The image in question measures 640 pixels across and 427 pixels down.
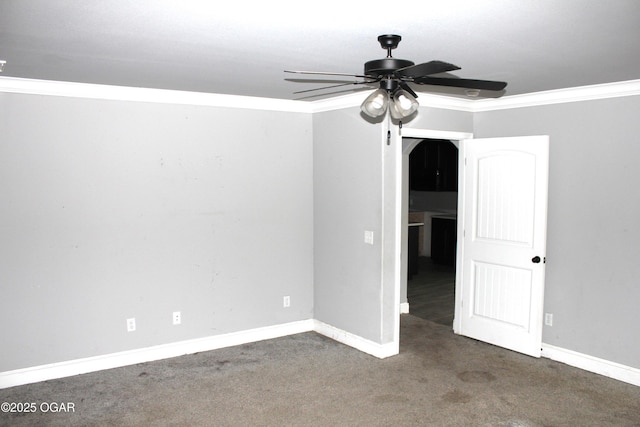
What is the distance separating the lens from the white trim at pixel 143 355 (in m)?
3.85

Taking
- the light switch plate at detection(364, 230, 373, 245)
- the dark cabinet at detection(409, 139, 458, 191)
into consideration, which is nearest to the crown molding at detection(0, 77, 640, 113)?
the light switch plate at detection(364, 230, 373, 245)

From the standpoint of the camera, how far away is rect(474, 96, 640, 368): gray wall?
3902mm

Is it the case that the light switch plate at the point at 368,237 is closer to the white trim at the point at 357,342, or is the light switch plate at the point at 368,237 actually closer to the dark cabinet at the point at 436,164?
the white trim at the point at 357,342

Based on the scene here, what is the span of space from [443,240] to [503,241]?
4.11 metres

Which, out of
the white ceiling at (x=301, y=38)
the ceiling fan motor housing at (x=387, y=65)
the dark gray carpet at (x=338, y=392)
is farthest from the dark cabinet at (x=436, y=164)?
the ceiling fan motor housing at (x=387, y=65)

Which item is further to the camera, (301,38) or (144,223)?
(144,223)

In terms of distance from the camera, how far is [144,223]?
425 cm

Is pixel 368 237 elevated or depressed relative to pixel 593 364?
elevated

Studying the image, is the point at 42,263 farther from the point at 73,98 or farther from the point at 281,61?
the point at 281,61

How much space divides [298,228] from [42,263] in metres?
2.33

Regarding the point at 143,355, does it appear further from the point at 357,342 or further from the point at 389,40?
the point at 389,40

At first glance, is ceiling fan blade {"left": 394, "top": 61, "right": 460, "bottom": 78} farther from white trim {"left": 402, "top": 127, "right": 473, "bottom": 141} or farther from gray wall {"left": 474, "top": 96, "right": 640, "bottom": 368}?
gray wall {"left": 474, "top": 96, "right": 640, "bottom": 368}

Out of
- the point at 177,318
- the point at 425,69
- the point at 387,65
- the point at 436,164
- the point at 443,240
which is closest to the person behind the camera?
the point at 425,69

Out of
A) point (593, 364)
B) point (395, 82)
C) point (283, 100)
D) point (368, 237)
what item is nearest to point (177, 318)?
point (368, 237)
